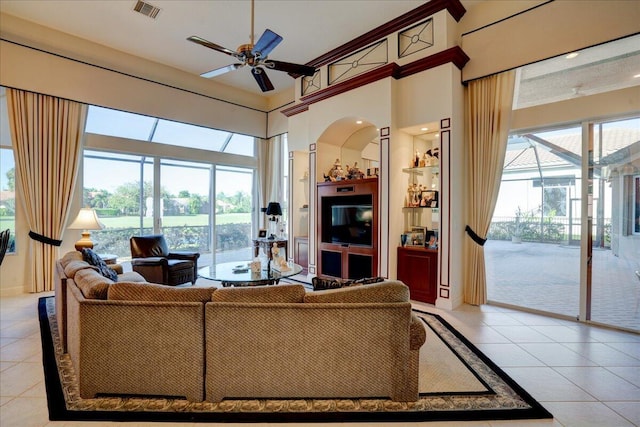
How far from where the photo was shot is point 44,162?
15.4ft

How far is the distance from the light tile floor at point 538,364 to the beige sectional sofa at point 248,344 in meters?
0.29

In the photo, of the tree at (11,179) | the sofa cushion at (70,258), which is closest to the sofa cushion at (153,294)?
the sofa cushion at (70,258)

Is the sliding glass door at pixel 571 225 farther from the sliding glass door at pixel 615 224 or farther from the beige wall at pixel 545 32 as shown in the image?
the beige wall at pixel 545 32

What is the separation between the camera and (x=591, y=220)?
365 cm

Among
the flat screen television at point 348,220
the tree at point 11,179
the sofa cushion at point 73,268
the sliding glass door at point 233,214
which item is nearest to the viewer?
the sofa cushion at point 73,268

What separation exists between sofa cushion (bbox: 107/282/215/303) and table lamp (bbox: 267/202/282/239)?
12.9ft

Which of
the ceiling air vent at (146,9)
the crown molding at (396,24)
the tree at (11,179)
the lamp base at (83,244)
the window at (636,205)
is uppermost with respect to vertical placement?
the ceiling air vent at (146,9)

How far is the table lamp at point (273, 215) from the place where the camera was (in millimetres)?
6049

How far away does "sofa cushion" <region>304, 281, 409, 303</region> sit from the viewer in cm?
211

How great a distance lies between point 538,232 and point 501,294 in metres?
0.97

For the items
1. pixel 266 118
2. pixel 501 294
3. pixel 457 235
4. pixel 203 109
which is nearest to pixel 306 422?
pixel 457 235

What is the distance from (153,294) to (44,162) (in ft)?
13.8

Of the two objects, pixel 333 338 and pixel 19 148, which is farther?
pixel 19 148

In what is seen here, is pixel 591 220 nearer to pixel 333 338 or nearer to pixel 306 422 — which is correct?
pixel 333 338
